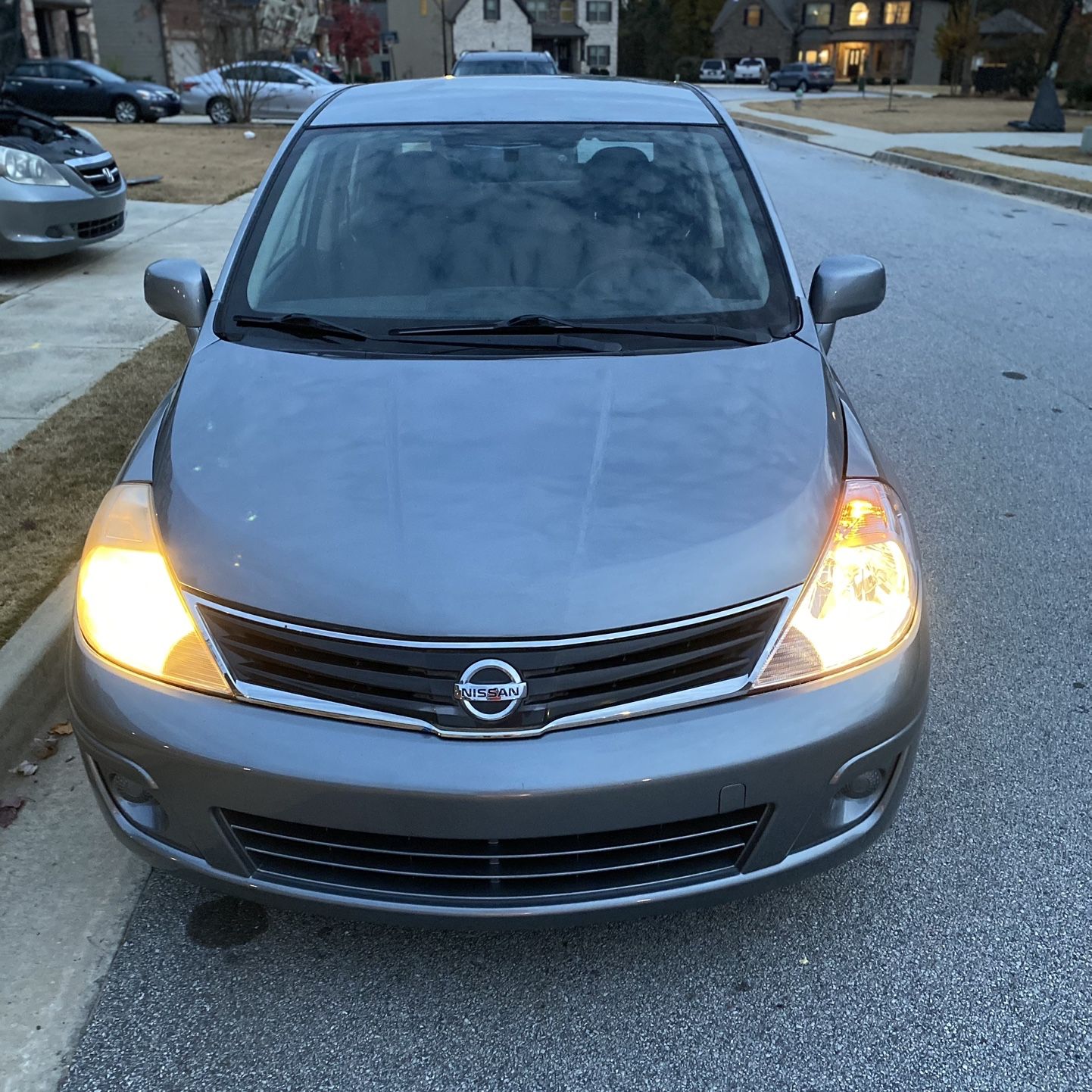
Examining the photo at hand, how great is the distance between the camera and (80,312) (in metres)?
7.71

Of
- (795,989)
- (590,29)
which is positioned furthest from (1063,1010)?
(590,29)

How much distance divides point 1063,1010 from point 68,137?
32.2 ft

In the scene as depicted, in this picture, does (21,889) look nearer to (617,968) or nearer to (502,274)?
(617,968)

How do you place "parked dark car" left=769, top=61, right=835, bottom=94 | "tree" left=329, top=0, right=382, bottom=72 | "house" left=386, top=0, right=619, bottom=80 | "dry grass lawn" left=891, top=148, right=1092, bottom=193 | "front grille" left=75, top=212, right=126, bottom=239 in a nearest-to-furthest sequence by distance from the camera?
"front grille" left=75, top=212, right=126, bottom=239 → "dry grass lawn" left=891, top=148, right=1092, bottom=193 → "parked dark car" left=769, top=61, right=835, bottom=94 → "tree" left=329, top=0, right=382, bottom=72 → "house" left=386, top=0, right=619, bottom=80

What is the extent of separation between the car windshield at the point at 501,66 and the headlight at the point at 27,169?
9.77 metres

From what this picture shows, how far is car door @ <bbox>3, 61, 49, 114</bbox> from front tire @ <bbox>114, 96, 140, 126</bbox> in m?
1.72

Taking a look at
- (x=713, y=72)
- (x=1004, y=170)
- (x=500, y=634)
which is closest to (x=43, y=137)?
(x=500, y=634)

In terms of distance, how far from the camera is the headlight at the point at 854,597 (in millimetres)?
2166

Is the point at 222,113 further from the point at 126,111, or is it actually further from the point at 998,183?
the point at 998,183

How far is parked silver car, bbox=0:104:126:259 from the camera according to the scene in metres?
8.16

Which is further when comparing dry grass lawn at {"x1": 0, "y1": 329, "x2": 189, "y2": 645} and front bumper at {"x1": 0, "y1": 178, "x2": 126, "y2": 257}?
front bumper at {"x1": 0, "y1": 178, "x2": 126, "y2": 257}

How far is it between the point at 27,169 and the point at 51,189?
8.4 inches

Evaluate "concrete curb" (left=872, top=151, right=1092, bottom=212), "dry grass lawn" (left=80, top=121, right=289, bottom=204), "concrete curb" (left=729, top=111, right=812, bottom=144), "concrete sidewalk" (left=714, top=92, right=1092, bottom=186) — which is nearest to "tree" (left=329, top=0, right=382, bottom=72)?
"concrete curb" (left=729, top=111, right=812, bottom=144)

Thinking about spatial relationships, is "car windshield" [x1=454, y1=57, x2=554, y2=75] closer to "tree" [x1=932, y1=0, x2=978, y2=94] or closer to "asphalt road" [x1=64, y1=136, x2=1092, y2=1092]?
"asphalt road" [x1=64, y1=136, x2=1092, y2=1092]
